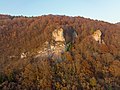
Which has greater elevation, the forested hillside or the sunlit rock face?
the sunlit rock face

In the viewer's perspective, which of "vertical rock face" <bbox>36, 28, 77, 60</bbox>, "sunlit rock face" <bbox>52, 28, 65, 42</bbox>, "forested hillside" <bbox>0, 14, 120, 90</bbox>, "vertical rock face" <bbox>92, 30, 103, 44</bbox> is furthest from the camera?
"vertical rock face" <bbox>92, 30, 103, 44</bbox>

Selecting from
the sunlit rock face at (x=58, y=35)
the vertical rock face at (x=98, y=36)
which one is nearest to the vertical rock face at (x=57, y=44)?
the sunlit rock face at (x=58, y=35)

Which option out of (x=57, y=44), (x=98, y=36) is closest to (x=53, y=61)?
(x=57, y=44)

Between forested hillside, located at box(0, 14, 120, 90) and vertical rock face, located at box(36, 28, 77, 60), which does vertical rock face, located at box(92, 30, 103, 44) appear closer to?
forested hillside, located at box(0, 14, 120, 90)

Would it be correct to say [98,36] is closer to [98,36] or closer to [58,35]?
[98,36]

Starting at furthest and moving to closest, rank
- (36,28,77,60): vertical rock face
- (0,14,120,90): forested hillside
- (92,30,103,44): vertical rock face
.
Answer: (92,30,103,44): vertical rock face, (36,28,77,60): vertical rock face, (0,14,120,90): forested hillside

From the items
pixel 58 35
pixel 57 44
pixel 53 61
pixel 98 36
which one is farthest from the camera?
pixel 98 36

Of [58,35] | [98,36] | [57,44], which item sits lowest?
[57,44]

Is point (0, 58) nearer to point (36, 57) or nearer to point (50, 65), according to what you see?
point (36, 57)

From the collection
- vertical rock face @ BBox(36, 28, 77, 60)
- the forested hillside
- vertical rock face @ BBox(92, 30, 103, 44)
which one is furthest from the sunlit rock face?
vertical rock face @ BBox(92, 30, 103, 44)
